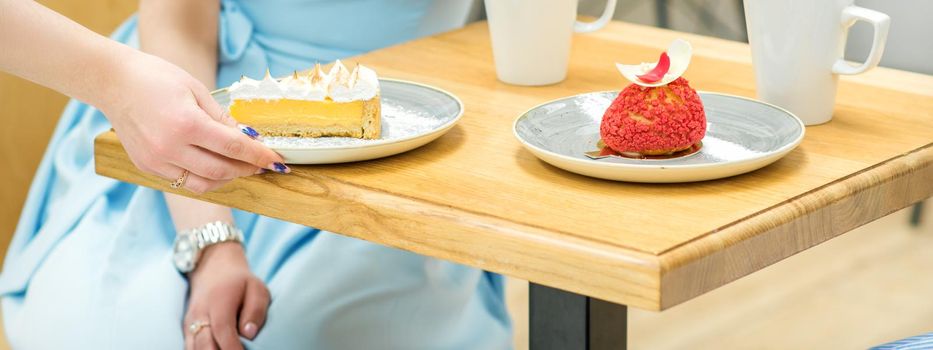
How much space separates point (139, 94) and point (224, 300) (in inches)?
16.3

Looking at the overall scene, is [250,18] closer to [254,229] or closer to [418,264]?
[254,229]

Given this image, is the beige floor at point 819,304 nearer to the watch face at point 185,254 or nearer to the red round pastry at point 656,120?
the watch face at point 185,254

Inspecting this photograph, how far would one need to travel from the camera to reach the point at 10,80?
1.98m

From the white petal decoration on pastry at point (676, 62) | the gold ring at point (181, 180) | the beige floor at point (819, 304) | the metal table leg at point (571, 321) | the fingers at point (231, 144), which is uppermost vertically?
the white petal decoration on pastry at point (676, 62)

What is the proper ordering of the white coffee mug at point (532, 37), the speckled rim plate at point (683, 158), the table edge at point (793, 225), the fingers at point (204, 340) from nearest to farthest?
the table edge at point (793, 225) < the speckled rim plate at point (683, 158) < the white coffee mug at point (532, 37) < the fingers at point (204, 340)

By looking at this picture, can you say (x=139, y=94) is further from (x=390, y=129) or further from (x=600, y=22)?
(x=600, y=22)

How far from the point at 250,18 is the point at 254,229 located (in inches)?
11.6

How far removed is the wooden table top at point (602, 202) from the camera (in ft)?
2.74

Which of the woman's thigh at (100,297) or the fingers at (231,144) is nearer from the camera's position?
the fingers at (231,144)

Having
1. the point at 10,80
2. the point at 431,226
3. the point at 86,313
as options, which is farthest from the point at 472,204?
the point at 10,80

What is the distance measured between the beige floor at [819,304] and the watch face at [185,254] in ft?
2.87

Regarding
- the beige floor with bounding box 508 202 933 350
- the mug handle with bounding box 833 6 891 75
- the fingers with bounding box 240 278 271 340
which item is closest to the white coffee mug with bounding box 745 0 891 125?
the mug handle with bounding box 833 6 891 75

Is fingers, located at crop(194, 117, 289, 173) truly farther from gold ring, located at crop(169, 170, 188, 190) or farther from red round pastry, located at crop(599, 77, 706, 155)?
red round pastry, located at crop(599, 77, 706, 155)

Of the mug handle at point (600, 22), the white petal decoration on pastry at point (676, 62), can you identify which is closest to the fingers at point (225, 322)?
the mug handle at point (600, 22)
